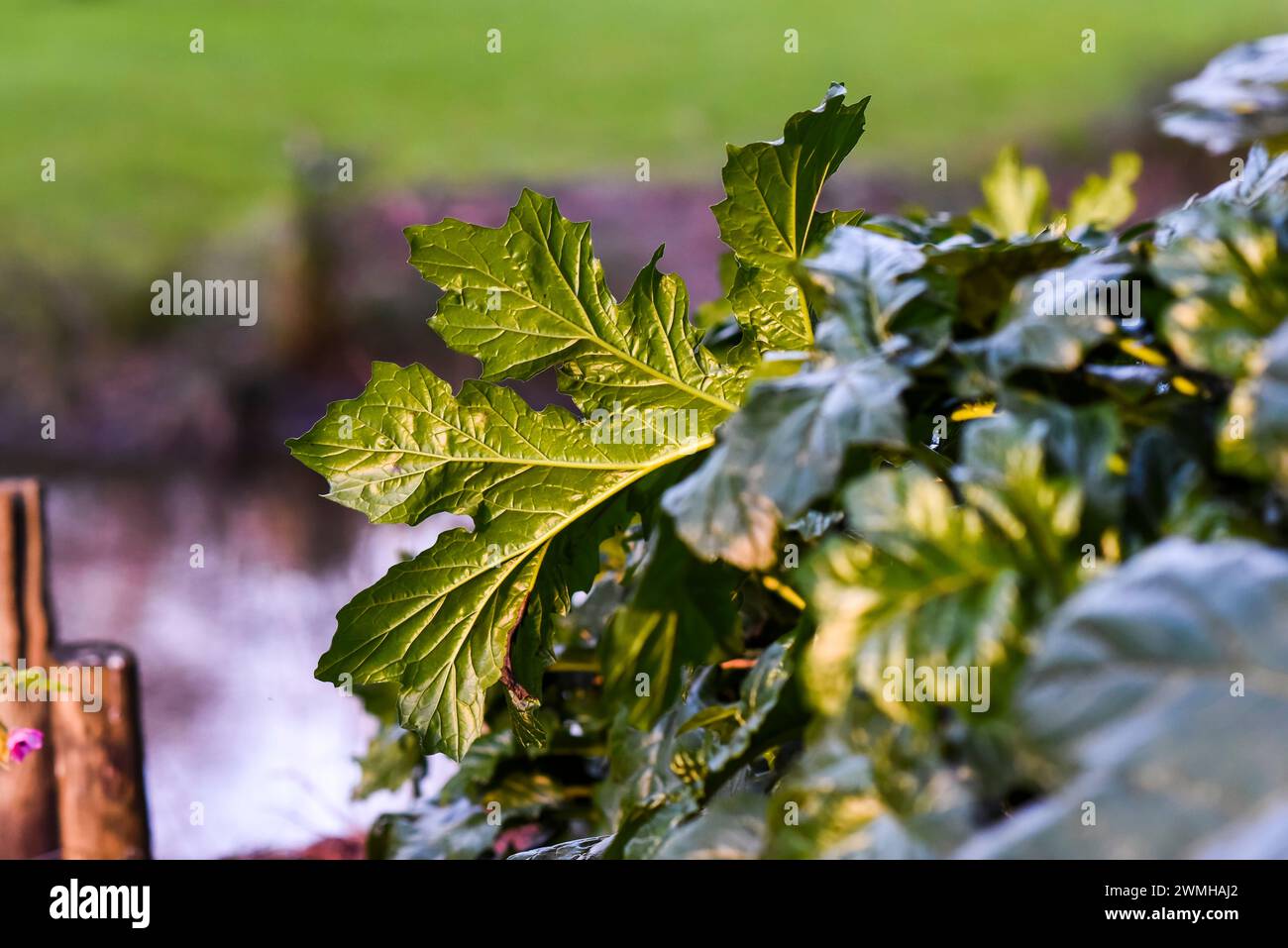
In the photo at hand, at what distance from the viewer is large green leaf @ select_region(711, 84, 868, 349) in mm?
598

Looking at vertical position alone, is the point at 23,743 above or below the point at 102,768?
above

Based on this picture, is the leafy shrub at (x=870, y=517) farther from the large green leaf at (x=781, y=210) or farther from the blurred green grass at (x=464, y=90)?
the blurred green grass at (x=464, y=90)

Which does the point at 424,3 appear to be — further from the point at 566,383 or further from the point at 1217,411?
the point at 1217,411

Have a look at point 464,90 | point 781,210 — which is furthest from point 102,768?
point 464,90

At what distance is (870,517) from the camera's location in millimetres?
374

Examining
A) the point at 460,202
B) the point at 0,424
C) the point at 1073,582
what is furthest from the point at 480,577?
the point at 0,424

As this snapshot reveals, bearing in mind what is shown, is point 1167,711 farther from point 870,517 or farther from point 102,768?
point 102,768

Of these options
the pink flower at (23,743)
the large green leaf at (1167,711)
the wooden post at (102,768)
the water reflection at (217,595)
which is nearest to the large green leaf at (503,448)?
the large green leaf at (1167,711)

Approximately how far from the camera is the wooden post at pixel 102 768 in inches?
51.3

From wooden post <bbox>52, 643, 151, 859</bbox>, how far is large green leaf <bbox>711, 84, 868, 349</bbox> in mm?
993

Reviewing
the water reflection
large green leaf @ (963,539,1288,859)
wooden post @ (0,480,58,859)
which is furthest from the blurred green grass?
large green leaf @ (963,539,1288,859)

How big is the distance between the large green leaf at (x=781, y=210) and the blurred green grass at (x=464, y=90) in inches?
96.9

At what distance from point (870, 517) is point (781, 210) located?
296 millimetres

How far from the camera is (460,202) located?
307 cm
